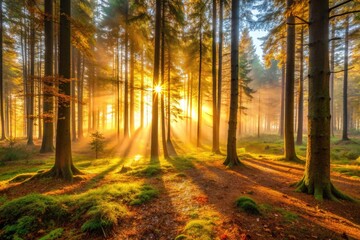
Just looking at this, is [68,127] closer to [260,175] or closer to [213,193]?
[213,193]

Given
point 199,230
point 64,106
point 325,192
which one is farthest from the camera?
point 64,106

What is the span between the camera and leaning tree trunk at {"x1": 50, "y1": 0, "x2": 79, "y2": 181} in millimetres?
6492

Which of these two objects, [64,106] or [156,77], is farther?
[156,77]

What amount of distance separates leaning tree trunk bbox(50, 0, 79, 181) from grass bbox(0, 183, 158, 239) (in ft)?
9.51

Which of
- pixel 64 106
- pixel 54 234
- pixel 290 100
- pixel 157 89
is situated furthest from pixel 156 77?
pixel 54 234

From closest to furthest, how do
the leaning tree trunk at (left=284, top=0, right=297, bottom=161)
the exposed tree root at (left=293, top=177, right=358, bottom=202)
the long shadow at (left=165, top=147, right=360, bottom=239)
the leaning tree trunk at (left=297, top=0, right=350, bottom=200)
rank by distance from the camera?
1. the long shadow at (left=165, top=147, right=360, bottom=239)
2. the exposed tree root at (left=293, top=177, right=358, bottom=202)
3. the leaning tree trunk at (left=297, top=0, right=350, bottom=200)
4. the leaning tree trunk at (left=284, top=0, right=297, bottom=161)

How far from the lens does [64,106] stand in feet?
21.3

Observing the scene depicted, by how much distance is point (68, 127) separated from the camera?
684 cm

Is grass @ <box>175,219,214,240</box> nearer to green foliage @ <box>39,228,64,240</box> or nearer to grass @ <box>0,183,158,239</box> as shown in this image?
grass @ <box>0,183,158,239</box>

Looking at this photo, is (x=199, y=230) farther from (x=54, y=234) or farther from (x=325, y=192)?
(x=325, y=192)

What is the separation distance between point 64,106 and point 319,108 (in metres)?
8.45

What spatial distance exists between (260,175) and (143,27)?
1296cm

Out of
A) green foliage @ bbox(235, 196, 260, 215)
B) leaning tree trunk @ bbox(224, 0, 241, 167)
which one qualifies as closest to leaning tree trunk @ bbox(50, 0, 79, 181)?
green foliage @ bbox(235, 196, 260, 215)

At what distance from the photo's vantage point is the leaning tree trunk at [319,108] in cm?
473
